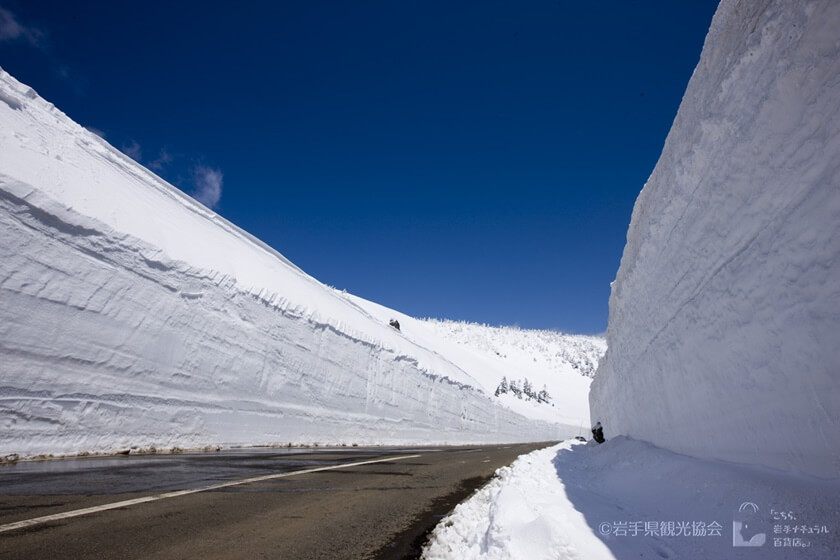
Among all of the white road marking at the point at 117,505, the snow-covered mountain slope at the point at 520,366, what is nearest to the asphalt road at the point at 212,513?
the white road marking at the point at 117,505

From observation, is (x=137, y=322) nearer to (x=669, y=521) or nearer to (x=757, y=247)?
(x=669, y=521)

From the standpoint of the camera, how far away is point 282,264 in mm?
26328

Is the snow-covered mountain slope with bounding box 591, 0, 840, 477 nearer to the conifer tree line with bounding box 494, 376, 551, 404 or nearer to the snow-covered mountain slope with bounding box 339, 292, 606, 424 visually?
the snow-covered mountain slope with bounding box 339, 292, 606, 424

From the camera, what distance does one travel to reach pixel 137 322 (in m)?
13.0

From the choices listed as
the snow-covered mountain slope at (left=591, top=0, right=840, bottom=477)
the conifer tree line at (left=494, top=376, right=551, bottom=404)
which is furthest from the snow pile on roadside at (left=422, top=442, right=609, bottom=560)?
the conifer tree line at (left=494, top=376, right=551, bottom=404)

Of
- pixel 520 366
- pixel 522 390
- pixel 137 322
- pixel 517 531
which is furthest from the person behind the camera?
pixel 520 366

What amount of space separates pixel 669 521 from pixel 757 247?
2779 mm

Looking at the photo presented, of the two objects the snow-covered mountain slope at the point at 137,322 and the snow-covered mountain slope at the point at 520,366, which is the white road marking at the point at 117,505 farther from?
the snow-covered mountain slope at the point at 520,366

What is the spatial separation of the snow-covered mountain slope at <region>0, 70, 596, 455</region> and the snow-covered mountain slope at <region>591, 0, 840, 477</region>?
13.0 metres

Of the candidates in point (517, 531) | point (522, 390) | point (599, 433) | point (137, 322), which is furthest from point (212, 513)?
point (522, 390)

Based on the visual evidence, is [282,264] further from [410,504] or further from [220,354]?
[410,504]

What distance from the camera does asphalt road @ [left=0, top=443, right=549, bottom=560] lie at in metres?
3.33

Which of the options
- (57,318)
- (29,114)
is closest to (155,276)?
(57,318)

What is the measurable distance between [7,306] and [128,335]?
3007 millimetres
